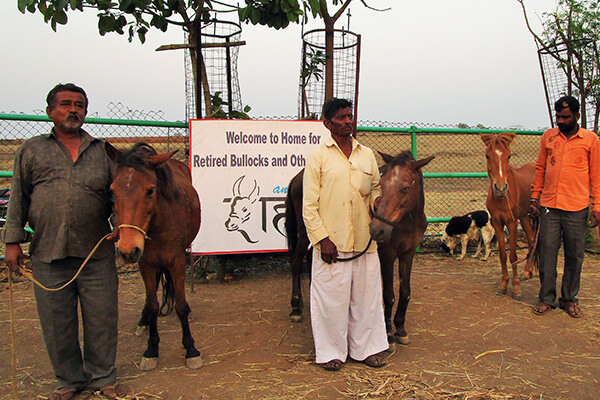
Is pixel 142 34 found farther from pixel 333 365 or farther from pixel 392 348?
pixel 392 348

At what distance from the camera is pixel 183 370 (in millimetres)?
3428

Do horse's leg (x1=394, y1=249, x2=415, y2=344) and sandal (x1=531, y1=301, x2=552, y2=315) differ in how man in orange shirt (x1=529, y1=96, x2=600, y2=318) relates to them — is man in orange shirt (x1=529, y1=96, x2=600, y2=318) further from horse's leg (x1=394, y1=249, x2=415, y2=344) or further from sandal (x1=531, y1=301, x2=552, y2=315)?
horse's leg (x1=394, y1=249, x2=415, y2=344)

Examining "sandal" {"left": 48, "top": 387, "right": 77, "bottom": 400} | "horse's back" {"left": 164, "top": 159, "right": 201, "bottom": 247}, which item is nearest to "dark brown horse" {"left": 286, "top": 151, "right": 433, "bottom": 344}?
"horse's back" {"left": 164, "top": 159, "right": 201, "bottom": 247}

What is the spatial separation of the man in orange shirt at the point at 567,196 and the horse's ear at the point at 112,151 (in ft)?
14.2

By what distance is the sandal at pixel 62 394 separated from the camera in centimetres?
290

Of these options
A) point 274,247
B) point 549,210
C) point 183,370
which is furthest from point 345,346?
point 549,210

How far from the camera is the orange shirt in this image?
4395 mm

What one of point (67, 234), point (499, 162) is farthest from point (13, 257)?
point (499, 162)

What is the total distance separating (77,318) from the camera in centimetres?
300

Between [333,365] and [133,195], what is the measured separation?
2000mm

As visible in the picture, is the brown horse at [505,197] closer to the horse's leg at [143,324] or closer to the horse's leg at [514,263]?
the horse's leg at [514,263]

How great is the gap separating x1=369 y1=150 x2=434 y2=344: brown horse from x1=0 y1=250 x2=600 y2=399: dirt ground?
445 millimetres

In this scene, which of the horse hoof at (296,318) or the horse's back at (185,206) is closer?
the horse's back at (185,206)

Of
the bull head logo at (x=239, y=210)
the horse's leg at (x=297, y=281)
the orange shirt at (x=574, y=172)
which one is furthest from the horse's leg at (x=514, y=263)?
the bull head logo at (x=239, y=210)
